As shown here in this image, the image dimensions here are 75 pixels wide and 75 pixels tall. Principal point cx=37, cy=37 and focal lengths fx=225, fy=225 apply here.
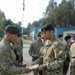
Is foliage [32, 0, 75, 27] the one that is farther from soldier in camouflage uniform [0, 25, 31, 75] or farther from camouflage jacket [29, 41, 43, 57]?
soldier in camouflage uniform [0, 25, 31, 75]

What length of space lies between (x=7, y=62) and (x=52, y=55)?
890 mm

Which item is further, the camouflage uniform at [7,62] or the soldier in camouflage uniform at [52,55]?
the soldier in camouflage uniform at [52,55]

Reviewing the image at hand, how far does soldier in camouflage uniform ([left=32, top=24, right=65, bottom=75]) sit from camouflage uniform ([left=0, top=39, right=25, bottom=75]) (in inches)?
16.9

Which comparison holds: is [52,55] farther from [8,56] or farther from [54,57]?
[8,56]

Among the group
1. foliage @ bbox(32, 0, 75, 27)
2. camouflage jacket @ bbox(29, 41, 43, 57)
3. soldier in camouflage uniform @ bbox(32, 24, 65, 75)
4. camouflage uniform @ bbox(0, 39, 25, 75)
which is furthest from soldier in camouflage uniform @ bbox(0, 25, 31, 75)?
foliage @ bbox(32, 0, 75, 27)

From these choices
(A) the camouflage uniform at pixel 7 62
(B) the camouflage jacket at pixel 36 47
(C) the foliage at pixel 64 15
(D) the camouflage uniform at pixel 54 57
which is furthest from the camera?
(C) the foliage at pixel 64 15

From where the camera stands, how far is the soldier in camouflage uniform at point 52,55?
3.95 meters

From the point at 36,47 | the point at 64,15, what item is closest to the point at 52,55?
the point at 36,47

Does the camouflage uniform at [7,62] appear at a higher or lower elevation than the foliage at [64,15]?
lower

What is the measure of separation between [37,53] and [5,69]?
3823 mm

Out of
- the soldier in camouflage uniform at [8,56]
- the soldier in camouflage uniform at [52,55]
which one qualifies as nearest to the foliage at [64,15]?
the soldier in camouflage uniform at [52,55]

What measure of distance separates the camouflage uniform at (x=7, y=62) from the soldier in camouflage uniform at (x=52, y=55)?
43cm

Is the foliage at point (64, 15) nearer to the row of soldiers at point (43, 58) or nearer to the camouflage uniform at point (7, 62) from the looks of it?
the row of soldiers at point (43, 58)

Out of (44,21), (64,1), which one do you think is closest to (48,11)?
(44,21)
